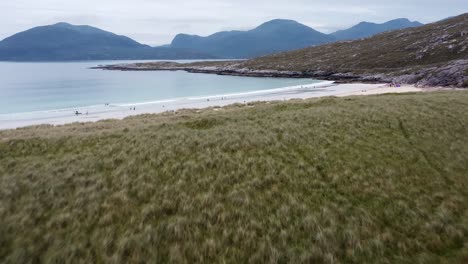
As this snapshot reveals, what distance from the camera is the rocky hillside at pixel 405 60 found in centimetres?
8188

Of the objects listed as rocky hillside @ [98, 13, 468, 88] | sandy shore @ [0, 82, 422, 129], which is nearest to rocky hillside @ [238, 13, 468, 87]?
rocky hillside @ [98, 13, 468, 88]

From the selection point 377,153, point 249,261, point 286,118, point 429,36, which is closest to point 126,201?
point 249,261

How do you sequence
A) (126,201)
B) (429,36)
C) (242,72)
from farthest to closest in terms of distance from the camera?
(242,72)
(429,36)
(126,201)

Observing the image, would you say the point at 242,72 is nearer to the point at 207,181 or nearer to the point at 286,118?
the point at 286,118

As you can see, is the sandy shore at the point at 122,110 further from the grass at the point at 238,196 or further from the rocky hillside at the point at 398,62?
the grass at the point at 238,196

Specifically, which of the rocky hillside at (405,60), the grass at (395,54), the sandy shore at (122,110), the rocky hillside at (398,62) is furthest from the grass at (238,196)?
the grass at (395,54)

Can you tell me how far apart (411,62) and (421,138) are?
385 ft

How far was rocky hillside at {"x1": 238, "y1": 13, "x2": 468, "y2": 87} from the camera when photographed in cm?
8188

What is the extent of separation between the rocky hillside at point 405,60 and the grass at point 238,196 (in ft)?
219

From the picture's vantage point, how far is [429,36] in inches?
5704

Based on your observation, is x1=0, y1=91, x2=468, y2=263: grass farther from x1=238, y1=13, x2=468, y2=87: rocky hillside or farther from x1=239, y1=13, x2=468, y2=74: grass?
x1=239, y1=13, x2=468, y2=74: grass

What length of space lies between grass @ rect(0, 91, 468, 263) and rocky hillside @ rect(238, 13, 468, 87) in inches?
2629

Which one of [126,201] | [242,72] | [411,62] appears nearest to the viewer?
[126,201]

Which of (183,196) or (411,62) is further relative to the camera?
(411,62)
